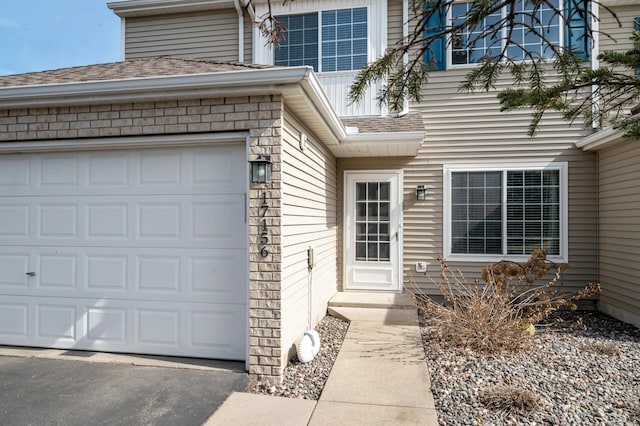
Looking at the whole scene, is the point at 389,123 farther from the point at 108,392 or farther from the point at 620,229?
the point at 108,392

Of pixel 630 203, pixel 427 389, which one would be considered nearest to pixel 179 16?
pixel 427 389

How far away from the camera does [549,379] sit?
378 cm

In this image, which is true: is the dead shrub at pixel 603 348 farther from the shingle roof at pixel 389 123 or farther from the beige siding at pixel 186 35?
the beige siding at pixel 186 35

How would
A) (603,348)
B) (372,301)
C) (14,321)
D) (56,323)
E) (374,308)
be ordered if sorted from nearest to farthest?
(56,323) → (14,321) → (603,348) → (374,308) → (372,301)

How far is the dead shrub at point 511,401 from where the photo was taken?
10.4 ft

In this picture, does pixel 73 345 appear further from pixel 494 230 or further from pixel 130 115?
pixel 494 230

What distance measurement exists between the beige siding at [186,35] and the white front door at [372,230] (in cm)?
355

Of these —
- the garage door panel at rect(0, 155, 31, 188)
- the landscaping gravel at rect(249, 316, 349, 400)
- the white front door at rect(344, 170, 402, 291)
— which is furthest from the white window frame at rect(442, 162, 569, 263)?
the garage door panel at rect(0, 155, 31, 188)

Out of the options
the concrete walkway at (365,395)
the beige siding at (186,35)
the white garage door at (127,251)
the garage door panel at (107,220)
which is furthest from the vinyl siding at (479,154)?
the garage door panel at (107,220)

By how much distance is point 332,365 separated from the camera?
166 inches

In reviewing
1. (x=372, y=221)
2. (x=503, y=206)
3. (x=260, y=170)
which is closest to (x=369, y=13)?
(x=372, y=221)

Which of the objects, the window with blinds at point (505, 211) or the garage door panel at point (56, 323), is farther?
the window with blinds at point (505, 211)

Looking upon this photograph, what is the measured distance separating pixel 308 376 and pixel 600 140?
18.3 ft

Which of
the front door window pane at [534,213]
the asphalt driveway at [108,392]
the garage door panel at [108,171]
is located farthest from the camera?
the front door window pane at [534,213]
